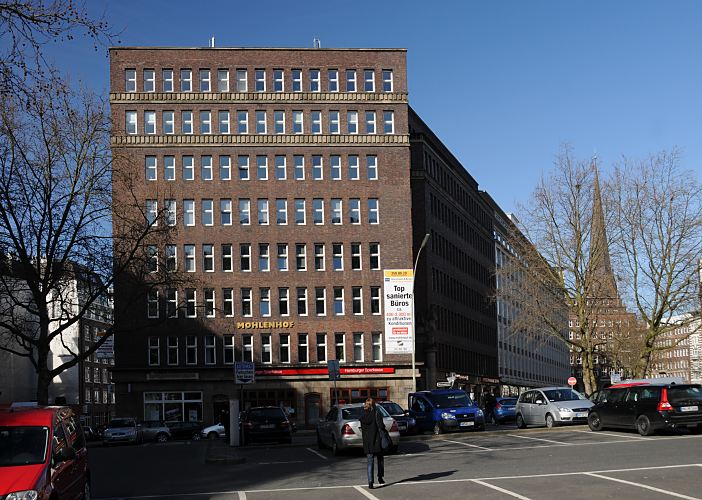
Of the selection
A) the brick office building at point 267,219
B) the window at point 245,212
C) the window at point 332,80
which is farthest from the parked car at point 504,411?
the window at point 332,80

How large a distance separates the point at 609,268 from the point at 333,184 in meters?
25.3

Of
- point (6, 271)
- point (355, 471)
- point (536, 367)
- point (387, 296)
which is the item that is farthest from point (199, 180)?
point (536, 367)

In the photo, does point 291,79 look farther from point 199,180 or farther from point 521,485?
point 521,485

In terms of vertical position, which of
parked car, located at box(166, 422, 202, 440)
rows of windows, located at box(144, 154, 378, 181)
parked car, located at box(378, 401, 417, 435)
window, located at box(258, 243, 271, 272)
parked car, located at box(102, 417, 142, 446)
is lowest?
parked car, located at box(166, 422, 202, 440)

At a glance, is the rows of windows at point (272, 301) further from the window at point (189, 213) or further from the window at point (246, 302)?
the window at point (189, 213)

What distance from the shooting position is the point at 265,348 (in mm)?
70188

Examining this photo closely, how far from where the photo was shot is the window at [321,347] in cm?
7069

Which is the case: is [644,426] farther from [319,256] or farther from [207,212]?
[207,212]

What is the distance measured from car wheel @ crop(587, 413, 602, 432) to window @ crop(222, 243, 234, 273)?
4128 cm

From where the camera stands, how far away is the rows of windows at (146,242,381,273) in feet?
230

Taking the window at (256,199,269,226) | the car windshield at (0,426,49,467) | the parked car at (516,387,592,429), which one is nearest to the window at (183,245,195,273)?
the window at (256,199,269,226)

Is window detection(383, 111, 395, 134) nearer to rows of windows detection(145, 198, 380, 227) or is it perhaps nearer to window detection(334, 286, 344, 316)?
rows of windows detection(145, 198, 380, 227)

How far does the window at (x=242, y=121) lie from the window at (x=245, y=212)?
16.7ft

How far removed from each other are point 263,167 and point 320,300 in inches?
416
